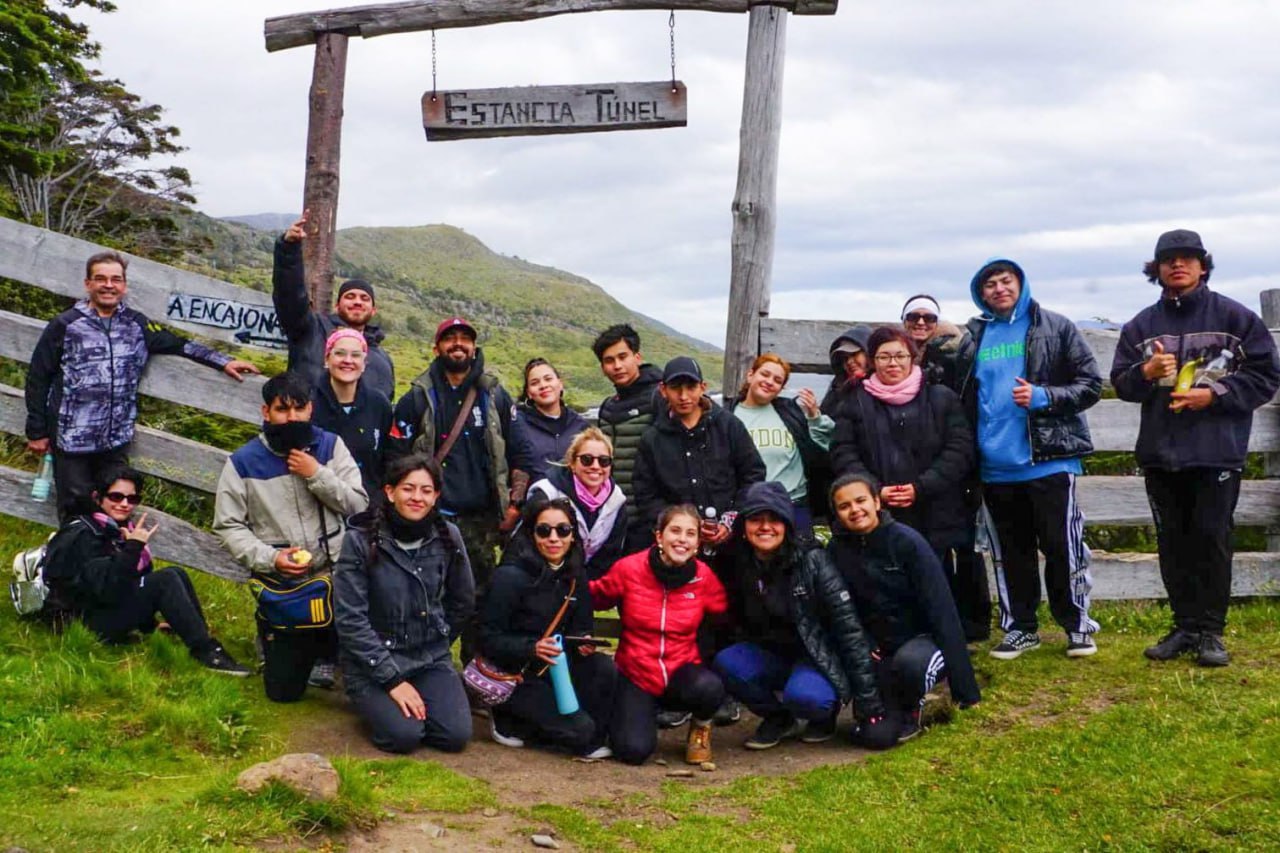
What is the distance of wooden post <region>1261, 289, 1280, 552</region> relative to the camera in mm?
8156

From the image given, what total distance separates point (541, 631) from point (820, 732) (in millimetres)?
1694

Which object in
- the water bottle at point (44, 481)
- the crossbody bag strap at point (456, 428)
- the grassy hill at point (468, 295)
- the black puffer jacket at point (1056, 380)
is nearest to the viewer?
the black puffer jacket at point (1056, 380)

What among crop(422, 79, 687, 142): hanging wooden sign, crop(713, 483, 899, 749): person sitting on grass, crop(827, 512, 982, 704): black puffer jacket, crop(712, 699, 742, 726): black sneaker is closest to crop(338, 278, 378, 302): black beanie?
crop(422, 79, 687, 142): hanging wooden sign

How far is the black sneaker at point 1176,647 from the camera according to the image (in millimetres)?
6328

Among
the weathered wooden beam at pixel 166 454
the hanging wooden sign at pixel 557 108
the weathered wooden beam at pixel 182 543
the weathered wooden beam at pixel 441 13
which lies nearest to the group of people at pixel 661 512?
the weathered wooden beam at pixel 166 454

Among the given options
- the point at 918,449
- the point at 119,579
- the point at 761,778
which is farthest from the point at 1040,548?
the point at 119,579

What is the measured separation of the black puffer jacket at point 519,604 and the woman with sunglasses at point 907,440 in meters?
1.87

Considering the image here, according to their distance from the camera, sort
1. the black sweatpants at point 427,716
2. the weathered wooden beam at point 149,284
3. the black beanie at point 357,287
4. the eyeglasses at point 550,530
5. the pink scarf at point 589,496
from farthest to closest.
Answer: the weathered wooden beam at point 149,284, the black beanie at point 357,287, the pink scarf at point 589,496, the eyeglasses at point 550,530, the black sweatpants at point 427,716

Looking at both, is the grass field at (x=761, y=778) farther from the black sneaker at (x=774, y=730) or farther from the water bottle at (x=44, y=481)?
the water bottle at (x=44, y=481)

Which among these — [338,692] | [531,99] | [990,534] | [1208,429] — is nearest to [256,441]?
A: [338,692]

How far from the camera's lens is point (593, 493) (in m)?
6.39

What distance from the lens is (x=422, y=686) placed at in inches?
230

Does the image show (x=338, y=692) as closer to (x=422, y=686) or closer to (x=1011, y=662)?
(x=422, y=686)

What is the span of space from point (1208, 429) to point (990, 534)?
1405 mm
